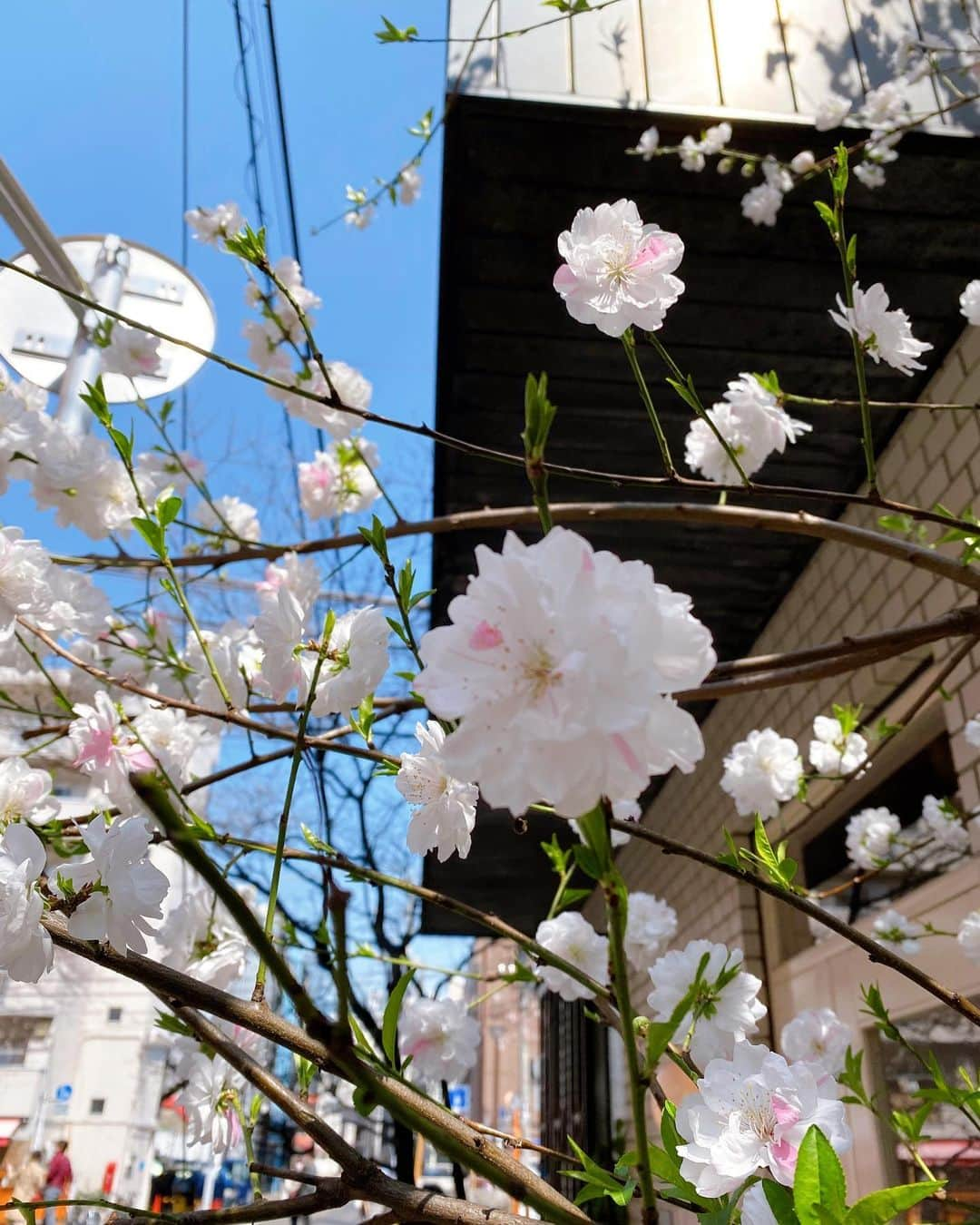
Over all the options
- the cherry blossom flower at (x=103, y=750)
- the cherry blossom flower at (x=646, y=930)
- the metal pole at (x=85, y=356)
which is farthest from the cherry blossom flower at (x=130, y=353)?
the cherry blossom flower at (x=646, y=930)

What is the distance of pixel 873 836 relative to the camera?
2328 millimetres

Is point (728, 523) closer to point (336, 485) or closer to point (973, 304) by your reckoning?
point (973, 304)

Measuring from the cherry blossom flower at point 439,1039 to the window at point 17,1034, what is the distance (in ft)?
2.67

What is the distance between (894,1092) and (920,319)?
2234 mm

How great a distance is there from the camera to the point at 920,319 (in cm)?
270

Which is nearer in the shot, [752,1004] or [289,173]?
[752,1004]

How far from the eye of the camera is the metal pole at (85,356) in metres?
1.82

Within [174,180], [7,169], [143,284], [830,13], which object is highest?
[174,180]

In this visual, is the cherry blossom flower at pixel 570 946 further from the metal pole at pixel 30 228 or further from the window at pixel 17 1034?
the metal pole at pixel 30 228

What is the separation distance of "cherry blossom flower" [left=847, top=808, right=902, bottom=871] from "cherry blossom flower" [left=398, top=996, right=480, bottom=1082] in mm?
1117

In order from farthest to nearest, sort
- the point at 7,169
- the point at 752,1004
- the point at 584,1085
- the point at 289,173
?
1. the point at 584,1085
2. the point at 289,173
3. the point at 7,169
4. the point at 752,1004

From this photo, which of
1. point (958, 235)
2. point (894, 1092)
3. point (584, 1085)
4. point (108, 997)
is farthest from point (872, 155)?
point (584, 1085)

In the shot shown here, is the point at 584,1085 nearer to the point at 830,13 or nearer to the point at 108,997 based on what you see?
the point at 108,997

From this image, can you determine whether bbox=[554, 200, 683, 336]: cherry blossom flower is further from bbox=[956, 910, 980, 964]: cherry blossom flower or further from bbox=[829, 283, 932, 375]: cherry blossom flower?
bbox=[956, 910, 980, 964]: cherry blossom flower
